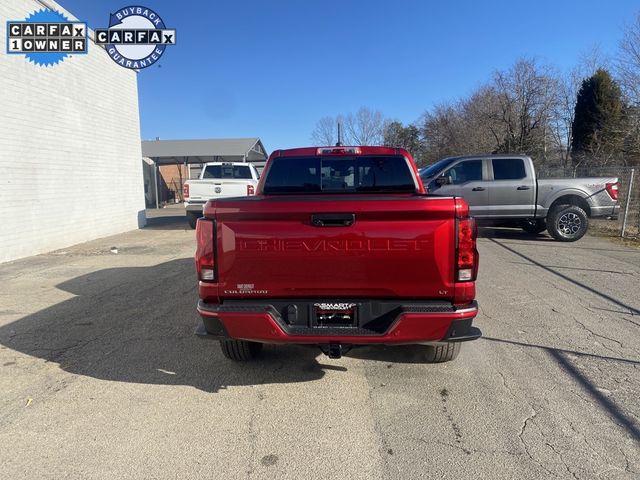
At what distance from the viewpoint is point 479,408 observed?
321 centimetres

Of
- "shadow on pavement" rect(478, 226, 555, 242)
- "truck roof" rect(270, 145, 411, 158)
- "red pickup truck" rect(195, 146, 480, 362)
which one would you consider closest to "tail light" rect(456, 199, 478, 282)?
"red pickup truck" rect(195, 146, 480, 362)

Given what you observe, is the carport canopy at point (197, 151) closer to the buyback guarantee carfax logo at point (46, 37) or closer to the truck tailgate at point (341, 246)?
the buyback guarantee carfax logo at point (46, 37)

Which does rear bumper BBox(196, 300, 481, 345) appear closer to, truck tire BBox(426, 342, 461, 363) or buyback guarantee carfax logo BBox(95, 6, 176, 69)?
truck tire BBox(426, 342, 461, 363)

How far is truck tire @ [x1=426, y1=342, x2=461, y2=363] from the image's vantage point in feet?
12.4

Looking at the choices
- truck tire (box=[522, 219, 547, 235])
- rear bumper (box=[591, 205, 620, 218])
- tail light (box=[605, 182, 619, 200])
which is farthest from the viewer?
truck tire (box=[522, 219, 547, 235])

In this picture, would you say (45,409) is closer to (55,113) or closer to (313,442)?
(313,442)

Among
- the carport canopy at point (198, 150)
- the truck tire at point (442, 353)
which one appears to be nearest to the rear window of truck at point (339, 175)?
the truck tire at point (442, 353)

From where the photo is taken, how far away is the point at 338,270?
2.99 m

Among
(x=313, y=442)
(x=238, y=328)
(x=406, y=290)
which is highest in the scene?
(x=406, y=290)

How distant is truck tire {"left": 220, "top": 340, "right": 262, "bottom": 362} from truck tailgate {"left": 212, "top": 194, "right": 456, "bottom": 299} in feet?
3.02

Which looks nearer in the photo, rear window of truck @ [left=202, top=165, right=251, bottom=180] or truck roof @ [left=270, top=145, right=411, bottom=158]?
truck roof @ [left=270, top=145, right=411, bottom=158]

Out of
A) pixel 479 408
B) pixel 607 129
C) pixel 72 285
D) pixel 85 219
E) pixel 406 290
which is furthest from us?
pixel 607 129

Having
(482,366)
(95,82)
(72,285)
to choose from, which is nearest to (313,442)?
(482,366)

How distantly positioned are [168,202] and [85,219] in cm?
2150
